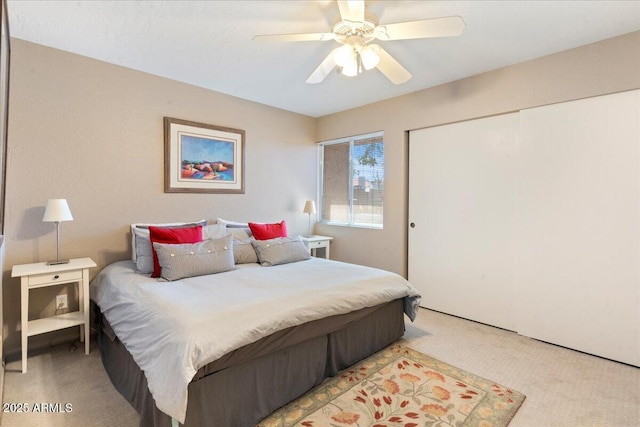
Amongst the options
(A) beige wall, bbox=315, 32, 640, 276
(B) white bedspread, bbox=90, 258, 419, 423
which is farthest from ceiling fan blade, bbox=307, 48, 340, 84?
(B) white bedspread, bbox=90, 258, 419, 423

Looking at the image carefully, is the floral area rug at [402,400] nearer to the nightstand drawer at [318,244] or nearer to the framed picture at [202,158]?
the nightstand drawer at [318,244]

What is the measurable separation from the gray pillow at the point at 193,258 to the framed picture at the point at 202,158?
0.95 metres

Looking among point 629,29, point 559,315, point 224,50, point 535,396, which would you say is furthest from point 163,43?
point 559,315

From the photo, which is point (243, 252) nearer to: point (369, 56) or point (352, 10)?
point (369, 56)

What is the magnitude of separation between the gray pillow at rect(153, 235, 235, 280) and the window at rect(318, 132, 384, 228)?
1991 mm

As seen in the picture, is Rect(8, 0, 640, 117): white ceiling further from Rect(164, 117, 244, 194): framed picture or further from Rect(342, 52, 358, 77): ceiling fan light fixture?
Rect(164, 117, 244, 194): framed picture

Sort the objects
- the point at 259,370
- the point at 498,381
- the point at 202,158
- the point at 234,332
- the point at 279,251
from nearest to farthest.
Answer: the point at 234,332 → the point at 259,370 → the point at 498,381 → the point at 279,251 → the point at 202,158

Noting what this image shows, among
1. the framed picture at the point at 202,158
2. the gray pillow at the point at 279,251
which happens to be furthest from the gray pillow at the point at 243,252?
the framed picture at the point at 202,158

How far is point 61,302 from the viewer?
103 inches

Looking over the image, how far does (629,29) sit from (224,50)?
117 inches

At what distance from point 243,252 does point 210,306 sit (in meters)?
1.27

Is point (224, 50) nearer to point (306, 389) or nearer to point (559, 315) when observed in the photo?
point (306, 389)

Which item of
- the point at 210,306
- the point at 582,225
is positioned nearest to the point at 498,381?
the point at 582,225

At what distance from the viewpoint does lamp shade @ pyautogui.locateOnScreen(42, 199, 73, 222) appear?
7.63ft
